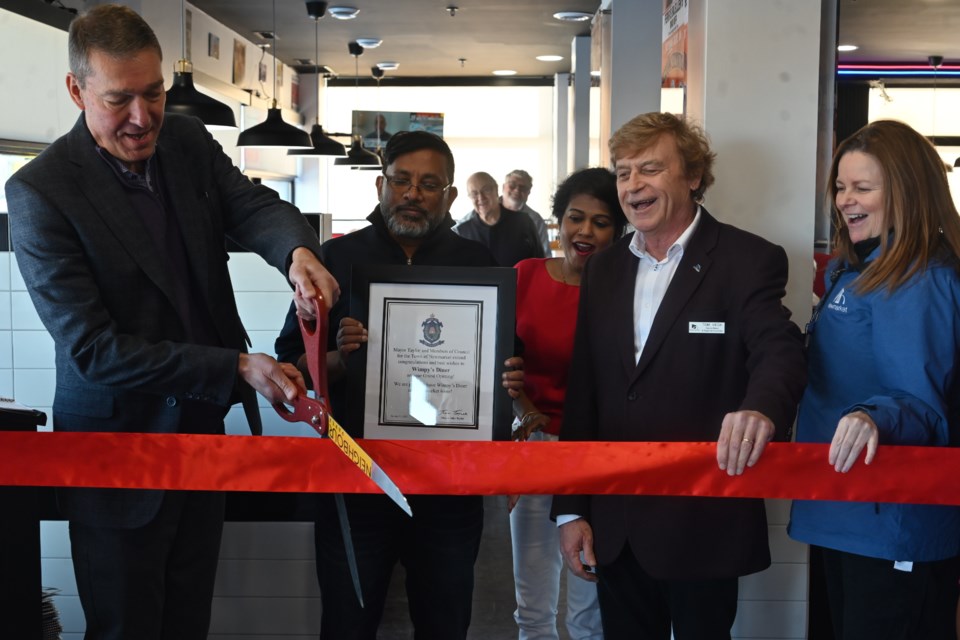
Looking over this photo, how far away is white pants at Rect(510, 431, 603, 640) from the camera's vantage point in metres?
2.96

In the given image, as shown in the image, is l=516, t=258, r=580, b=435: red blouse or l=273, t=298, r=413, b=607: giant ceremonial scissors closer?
l=273, t=298, r=413, b=607: giant ceremonial scissors

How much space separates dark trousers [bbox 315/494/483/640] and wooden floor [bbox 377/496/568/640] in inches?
56.5

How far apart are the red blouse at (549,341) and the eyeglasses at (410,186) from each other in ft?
1.72

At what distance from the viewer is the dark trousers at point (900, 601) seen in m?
1.95

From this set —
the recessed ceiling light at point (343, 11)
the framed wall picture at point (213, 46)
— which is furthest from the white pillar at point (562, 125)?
the framed wall picture at point (213, 46)

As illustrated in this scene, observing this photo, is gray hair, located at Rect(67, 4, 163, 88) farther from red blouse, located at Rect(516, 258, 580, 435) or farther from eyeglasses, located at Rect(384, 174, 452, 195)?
red blouse, located at Rect(516, 258, 580, 435)

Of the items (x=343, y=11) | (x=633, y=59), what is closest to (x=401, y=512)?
(x=633, y=59)

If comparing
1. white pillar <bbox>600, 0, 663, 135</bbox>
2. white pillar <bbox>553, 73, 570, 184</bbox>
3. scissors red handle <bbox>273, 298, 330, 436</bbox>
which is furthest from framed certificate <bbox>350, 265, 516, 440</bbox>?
white pillar <bbox>553, 73, 570, 184</bbox>

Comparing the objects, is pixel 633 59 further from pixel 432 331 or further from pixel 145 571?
pixel 145 571

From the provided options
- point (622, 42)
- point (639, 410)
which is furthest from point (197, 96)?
point (639, 410)

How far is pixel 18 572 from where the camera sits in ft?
7.14

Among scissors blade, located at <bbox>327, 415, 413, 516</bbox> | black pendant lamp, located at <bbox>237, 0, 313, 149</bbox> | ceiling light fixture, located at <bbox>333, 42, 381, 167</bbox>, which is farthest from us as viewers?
ceiling light fixture, located at <bbox>333, 42, 381, 167</bbox>

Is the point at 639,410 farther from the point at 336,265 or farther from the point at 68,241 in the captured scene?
the point at 68,241

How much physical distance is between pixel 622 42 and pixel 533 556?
171 inches
